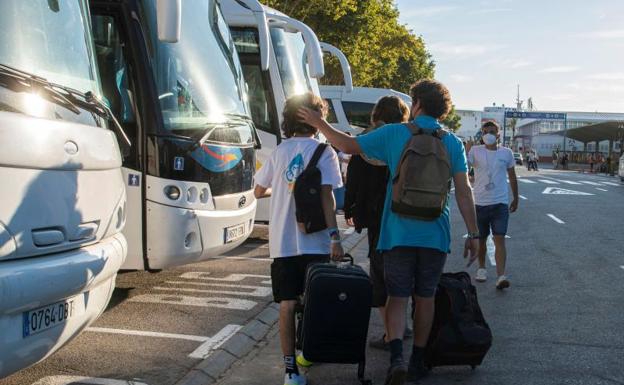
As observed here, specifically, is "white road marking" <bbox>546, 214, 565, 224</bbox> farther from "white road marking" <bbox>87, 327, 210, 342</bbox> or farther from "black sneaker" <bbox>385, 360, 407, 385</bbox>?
"black sneaker" <bbox>385, 360, 407, 385</bbox>

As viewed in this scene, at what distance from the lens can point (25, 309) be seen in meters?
3.44

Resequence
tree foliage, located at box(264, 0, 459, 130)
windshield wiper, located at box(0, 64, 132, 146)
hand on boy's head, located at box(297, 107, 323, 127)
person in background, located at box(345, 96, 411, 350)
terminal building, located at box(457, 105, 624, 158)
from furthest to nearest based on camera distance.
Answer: terminal building, located at box(457, 105, 624, 158) < tree foliage, located at box(264, 0, 459, 130) < person in background, located at box(345, 96, 411, 350) < hand on boy's head, located at box(297, 107, 323, 127) < windshield wiper, located at box(0, 64, 132, 146)

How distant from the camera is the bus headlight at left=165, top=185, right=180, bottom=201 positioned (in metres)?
6.35

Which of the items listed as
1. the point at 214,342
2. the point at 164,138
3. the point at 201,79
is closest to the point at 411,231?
the point at 214,342

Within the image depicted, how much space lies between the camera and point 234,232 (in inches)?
286

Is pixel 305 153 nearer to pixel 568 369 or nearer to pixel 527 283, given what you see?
pixel 568 369

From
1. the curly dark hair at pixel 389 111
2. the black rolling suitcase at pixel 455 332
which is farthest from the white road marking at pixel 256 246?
the black rolling suitcase at pixel 455 332

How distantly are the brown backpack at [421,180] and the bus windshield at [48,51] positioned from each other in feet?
6.10

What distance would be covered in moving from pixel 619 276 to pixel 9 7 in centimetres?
809

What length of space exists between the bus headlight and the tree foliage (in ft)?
50.5

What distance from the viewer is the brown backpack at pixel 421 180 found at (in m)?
4.73

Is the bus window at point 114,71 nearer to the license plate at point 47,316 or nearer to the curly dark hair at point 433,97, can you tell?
the curly dark hair at point 433,97

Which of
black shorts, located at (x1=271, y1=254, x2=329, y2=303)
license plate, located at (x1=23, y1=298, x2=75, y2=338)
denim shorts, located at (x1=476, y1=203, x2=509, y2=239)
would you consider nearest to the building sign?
denim shorts, located at (x1=476, y1=203, x2=509, y2=239)

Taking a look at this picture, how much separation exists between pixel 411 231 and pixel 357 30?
23221 mm
